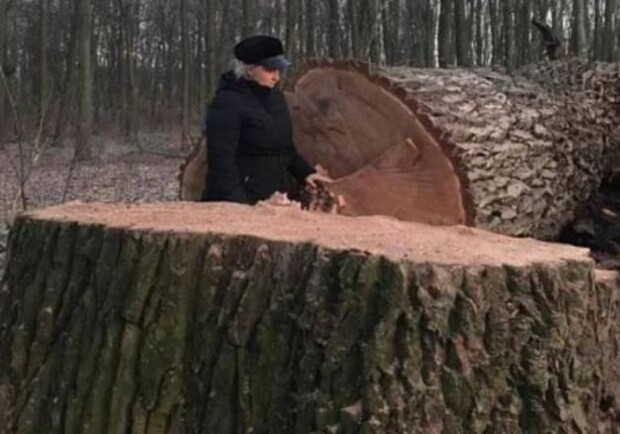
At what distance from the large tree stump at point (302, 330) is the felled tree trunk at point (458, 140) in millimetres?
1390

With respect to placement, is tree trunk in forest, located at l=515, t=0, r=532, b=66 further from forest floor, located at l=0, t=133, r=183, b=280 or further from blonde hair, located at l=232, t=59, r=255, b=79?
blonde hair, located at l=232, t=59, r=255, b=79

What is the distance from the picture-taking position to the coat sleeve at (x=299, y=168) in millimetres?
4648

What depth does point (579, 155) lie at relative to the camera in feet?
20.6

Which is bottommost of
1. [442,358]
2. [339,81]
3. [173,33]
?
[442,358]

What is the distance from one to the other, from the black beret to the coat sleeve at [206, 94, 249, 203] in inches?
8.1

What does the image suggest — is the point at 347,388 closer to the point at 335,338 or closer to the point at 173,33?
the point at 335,338

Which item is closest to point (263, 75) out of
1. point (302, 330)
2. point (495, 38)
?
point (302, 330)

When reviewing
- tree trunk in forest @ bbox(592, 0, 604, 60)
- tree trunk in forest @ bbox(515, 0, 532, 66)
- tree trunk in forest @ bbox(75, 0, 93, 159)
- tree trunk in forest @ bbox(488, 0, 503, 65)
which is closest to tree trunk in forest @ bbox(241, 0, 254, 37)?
tree trunk in forest @ bbox(75, 0, 93, 159)

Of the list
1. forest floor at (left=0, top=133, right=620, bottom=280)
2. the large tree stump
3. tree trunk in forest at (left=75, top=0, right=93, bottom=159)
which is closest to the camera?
the large tree stump

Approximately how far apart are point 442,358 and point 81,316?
1115mm

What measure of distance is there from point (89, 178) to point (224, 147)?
483 inches

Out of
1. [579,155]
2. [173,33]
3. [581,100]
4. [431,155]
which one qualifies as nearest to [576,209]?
[579,155]

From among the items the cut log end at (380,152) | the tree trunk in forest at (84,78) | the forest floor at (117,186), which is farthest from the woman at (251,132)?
the tree trunk in forest at (84,78)

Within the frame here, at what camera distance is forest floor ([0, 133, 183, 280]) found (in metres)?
12.1
